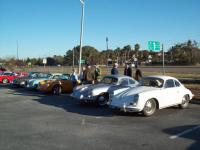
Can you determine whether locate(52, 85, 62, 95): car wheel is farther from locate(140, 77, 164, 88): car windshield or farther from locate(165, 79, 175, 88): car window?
locate(165, 79, 175, 88): car window

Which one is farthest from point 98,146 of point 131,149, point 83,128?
point 83,128

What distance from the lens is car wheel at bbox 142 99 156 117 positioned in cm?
921

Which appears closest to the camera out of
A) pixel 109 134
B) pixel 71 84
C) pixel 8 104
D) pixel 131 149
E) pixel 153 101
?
pixel 131 149

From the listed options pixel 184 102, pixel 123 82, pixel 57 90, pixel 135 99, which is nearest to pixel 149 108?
pixel 135 99

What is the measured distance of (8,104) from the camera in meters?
12.2

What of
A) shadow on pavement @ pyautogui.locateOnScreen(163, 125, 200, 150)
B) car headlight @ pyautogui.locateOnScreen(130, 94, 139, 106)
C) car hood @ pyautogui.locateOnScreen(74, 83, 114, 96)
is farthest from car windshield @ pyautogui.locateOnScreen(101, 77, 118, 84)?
shadow on pavement @ pyautogui.locateOnScreen(163, 125, 200, 150)

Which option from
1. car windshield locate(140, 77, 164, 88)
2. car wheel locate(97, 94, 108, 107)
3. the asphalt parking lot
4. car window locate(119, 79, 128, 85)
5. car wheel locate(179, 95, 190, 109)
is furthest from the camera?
car window locate(119, 79, 128, 85)

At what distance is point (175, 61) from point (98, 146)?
315 ft

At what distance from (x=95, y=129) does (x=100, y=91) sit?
3.97 metres

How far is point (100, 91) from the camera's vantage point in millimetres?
11336

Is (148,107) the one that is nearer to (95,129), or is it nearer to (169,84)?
(169,84)

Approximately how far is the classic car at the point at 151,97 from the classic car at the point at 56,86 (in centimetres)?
689

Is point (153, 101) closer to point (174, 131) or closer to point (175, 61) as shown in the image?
point (174, 131)

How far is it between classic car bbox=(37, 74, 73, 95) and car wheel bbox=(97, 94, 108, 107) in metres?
5.24
